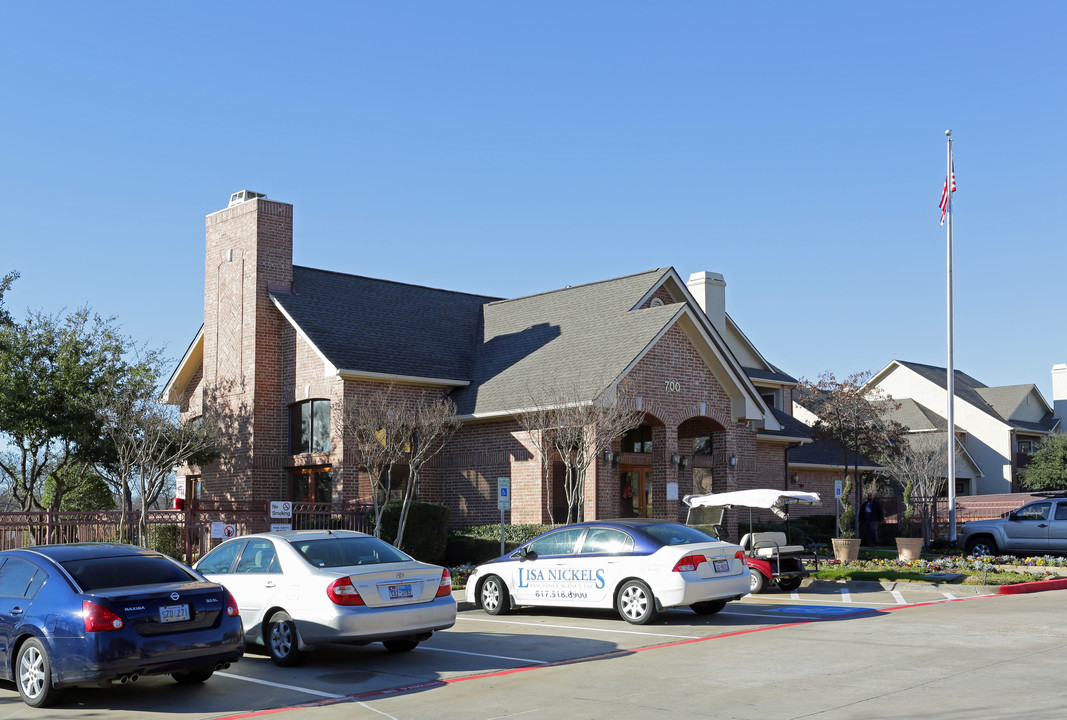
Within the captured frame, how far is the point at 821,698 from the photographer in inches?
368

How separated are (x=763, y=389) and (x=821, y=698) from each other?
31.4 metres

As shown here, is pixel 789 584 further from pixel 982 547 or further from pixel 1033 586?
pixel 982 547

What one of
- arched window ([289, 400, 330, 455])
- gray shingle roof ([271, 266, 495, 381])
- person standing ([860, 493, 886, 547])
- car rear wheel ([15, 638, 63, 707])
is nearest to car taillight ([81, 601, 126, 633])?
car rear wheel ([15, 638, 63, 707])

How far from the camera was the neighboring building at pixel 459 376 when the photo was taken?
84.5 feet

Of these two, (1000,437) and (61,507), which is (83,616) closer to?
(61,507)

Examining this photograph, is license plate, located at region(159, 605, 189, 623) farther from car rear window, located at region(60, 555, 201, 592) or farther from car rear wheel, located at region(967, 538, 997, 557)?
car rear wheel, located at region(967, 538, 997, 557)

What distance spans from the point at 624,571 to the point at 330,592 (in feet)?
15.9

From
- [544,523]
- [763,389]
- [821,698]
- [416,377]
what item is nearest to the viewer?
[821,698]

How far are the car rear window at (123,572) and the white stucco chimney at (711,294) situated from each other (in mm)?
26078

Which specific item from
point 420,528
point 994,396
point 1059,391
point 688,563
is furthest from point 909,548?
point 1059,391

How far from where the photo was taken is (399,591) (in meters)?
12.0

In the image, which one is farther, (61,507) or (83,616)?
(61,507)

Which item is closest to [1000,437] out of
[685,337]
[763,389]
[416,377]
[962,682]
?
[763,389]

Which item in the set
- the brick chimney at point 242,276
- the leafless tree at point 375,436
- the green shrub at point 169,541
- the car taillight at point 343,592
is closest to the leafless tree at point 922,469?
the leafless tree at point 375,436
